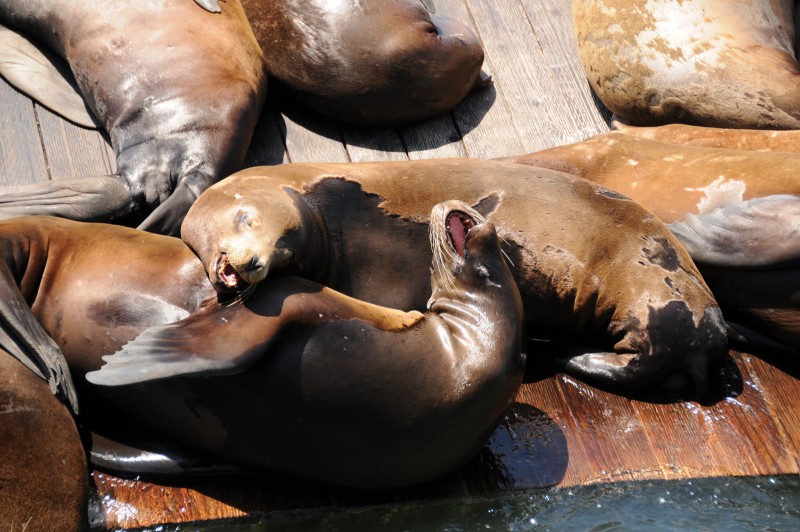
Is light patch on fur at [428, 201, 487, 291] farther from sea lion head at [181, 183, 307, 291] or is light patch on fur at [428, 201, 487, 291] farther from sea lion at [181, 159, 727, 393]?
sea lion head at [181, 183, 307, 291]

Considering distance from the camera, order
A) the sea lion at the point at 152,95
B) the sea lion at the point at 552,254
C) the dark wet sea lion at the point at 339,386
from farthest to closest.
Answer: the sea lion at the point at 152,95, the sea lion at the point at 552,254, the dark wet sea lion at the point at 339,386

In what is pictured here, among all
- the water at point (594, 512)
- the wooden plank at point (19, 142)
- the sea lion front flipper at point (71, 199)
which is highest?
the sea lion front flipper at point (71, 199)

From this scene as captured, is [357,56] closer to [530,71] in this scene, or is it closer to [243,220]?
[530,71]

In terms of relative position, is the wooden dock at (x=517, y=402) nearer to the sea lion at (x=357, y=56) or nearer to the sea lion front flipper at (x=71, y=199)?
the sea lion at (x=357, y=56)

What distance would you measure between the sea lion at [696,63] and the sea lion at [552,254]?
1157 millimetres

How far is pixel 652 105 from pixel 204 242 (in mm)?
2697

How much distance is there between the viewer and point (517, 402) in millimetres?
4242

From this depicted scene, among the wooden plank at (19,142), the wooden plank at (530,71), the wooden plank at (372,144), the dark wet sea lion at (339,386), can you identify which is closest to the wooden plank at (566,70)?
the wooden plank at (530,71)

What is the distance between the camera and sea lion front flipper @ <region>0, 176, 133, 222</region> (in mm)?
4246

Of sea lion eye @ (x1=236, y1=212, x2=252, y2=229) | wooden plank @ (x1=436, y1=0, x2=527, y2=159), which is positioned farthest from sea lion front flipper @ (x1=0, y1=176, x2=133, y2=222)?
wooden plank @ (x1=436, y1=0, x2=527, y2=159)

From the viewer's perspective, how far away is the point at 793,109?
5324 mm

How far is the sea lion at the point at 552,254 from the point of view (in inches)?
161

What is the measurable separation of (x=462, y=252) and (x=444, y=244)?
76 mm

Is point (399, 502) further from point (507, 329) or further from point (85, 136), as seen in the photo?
point (85, 136)
